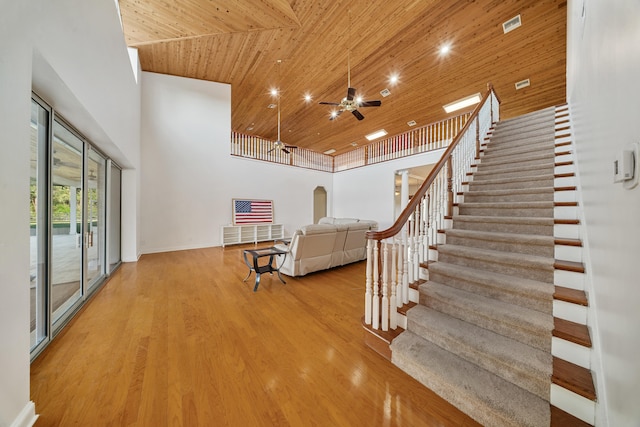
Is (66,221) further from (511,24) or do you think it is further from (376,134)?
(376,134)

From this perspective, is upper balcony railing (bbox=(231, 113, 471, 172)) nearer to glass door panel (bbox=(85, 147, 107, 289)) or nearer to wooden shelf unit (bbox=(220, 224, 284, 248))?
wooden shelf unit (bbox=(220, 224, 284, 248))

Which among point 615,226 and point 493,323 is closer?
point 615,226

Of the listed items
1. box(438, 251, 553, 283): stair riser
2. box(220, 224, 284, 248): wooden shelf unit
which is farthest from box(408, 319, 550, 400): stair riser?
box(220, 224, 284, 248): wooden shelf unit

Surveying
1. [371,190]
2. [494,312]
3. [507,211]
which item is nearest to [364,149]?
[371,190]

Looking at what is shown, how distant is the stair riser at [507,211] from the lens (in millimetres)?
2219

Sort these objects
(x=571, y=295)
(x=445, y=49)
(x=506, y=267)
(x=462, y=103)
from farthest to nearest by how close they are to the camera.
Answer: (x=462, y=103) < (x=445, y=49) < (x=506, y=267) < (x=571, y=295)

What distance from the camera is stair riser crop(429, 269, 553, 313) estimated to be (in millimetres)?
1538

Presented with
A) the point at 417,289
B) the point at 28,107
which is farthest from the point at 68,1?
the point at 417,289

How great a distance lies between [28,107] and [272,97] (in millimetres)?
6174

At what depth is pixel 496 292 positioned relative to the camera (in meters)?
1.74

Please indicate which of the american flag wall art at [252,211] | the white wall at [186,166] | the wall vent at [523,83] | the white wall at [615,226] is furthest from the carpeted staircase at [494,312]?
the white wall at [186,166]

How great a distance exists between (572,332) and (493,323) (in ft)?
1.25

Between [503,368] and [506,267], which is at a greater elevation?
[506,267]

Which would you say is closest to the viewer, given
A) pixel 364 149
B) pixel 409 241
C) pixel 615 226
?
pixel 615 226
